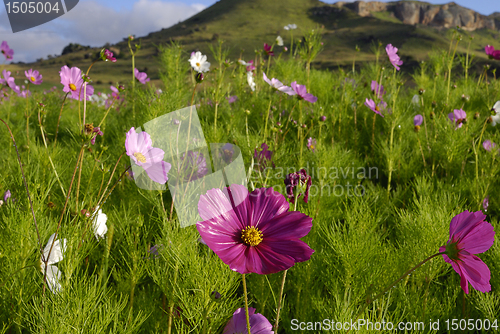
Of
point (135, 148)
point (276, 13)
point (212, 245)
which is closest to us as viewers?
point (212, 245)

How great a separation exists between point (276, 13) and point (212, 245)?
69284 mm

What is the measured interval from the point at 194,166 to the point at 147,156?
182mm

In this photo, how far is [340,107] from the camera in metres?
1.81

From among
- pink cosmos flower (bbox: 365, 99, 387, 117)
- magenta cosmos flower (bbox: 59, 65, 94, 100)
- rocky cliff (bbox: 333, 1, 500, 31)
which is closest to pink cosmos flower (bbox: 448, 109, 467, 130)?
pink cosmos flower (bbox: 365, 99, 387, 117)

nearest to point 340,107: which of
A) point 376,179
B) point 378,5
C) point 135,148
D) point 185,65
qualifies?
point 376,179

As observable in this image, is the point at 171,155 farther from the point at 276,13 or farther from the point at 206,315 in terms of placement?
the point at 276,13

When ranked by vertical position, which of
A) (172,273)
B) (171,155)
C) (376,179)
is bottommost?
(376,179)

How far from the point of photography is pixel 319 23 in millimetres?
40062

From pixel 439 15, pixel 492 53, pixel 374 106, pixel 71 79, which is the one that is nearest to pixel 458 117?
pixel 374 106

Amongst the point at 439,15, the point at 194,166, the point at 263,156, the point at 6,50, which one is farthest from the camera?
the point at 439,15

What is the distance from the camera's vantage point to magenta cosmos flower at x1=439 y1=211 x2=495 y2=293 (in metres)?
0.48

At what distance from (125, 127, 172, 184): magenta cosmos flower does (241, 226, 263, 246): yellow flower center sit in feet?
0.74

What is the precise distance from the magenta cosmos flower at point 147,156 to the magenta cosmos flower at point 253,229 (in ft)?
0.65

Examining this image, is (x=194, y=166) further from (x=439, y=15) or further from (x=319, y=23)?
(x=439, y=15)
